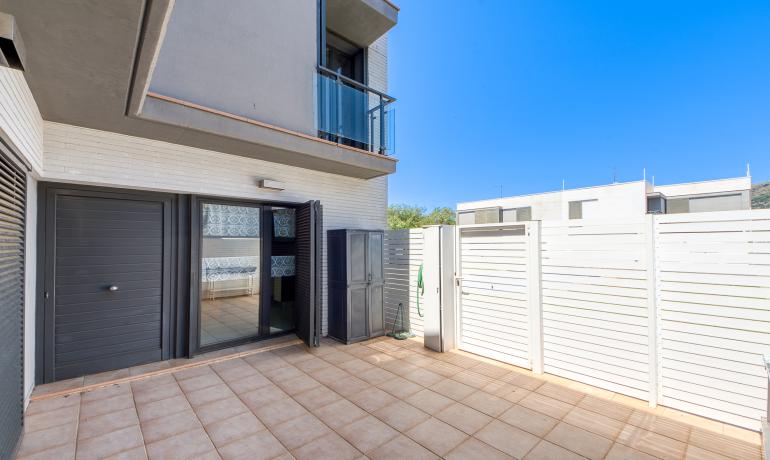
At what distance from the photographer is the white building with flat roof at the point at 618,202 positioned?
17.5m

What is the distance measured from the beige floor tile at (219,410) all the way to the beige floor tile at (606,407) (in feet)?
10.9

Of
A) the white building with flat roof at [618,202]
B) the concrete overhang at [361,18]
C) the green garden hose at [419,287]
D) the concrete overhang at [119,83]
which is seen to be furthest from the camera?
the white building with flat roof at [618,202]

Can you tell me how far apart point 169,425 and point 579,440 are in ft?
11.4

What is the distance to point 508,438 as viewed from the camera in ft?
8.86

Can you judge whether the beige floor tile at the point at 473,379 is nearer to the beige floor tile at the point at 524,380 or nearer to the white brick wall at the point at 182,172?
the beige floor tile at the point at 524,380

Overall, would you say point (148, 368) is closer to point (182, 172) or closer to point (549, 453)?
point (182, 172)

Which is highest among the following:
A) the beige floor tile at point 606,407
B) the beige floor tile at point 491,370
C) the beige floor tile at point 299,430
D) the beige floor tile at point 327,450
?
the beige floor tile at point 327,450

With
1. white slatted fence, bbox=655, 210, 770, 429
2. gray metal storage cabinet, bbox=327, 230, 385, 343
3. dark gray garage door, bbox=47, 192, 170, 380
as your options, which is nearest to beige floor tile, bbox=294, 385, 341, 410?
gray metal storage cabinet, bbox=327, 230, 385, 343

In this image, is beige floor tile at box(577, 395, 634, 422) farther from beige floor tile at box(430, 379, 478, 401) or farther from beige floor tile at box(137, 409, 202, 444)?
beige floor tile at box(137, 409, 202, 444)

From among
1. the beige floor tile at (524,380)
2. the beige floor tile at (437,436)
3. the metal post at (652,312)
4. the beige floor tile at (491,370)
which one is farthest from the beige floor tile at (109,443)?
the metal post at (652,312)

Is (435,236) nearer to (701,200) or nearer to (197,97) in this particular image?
(197,97)

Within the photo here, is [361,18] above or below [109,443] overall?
above

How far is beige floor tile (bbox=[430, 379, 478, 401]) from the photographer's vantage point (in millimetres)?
3461

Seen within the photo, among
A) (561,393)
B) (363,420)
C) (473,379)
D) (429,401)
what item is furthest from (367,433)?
(561,393)
